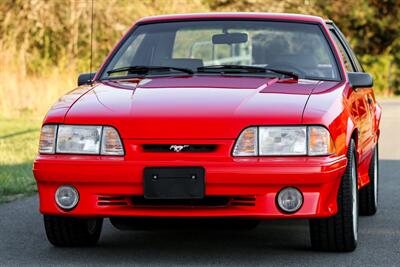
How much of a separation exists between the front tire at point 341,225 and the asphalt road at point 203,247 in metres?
0.06

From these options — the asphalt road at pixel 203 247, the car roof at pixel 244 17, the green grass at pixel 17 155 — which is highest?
the car roof at pixel 244 17

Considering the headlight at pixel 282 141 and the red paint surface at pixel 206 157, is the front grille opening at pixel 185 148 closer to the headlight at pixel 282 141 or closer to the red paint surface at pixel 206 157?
the red paint surface at pixel 206 157

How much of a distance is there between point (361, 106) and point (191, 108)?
1.84m

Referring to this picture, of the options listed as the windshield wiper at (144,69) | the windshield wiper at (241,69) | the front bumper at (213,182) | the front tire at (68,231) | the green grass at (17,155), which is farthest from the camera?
the green grass at (17,155)

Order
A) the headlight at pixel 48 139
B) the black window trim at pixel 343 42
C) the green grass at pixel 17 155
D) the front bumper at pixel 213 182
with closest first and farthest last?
the front bumper at pixel 213 182 → the headlight at pixel 48 139 → the black window trim at pixel 343 42 → the green grass at pixel 17 155

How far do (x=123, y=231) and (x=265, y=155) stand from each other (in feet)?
6.26

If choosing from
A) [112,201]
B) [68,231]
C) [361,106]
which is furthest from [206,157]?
[361,106]

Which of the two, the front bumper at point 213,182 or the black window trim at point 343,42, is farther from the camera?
the black window trim at point 343,42

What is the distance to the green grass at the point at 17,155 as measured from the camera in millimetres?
11294

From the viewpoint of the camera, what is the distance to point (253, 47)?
9.06 m

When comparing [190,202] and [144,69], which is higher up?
[144,69]

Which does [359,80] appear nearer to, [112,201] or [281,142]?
[281,142]

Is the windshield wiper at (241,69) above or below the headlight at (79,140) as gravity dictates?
above

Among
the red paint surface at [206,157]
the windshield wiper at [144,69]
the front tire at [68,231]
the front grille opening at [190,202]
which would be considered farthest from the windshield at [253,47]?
the front grille opening at [190,202]
